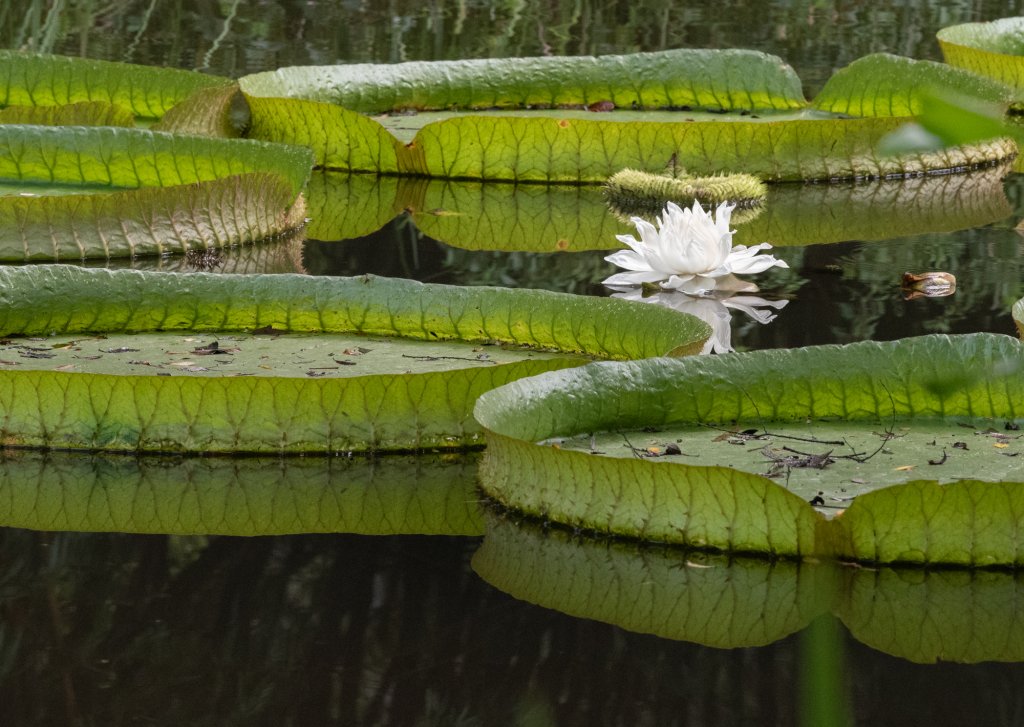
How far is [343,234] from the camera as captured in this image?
13.8 ft

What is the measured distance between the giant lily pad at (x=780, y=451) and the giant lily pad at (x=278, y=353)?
18 cm

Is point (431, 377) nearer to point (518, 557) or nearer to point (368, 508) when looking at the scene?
point (368, 508)

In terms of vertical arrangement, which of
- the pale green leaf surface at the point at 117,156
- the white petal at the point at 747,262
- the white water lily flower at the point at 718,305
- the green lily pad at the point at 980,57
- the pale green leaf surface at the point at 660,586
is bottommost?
the pale green leaf surface at the point at 660,586

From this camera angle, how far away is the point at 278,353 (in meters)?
2.75

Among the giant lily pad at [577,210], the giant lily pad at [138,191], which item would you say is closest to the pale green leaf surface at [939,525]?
the giant lily pad at [577,210]

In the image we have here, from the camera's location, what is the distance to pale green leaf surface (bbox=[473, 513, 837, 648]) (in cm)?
182

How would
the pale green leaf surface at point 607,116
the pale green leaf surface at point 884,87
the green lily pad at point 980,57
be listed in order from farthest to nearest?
1. the green lily pad at point 980,57
2. the pale green leaf surface at point 607,116
3. the pale green leaf surface at point 884,87

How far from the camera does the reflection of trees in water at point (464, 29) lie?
6859mm

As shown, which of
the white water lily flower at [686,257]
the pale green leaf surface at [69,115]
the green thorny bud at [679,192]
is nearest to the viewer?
the white water lily flower at [686,257]

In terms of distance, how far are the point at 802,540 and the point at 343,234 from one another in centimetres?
247

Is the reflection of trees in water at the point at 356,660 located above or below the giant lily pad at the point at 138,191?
below

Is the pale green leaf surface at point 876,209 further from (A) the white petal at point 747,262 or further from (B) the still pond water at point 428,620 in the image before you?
(B) the still pond water at point 428,620

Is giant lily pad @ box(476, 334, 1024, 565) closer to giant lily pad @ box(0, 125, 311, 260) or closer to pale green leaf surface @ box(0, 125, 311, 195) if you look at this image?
giant lily pad @ box(0, 125, 311, 260)

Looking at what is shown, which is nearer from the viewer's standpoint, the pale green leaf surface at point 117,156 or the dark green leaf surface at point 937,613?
the dark green leaf surface at point 937,613
